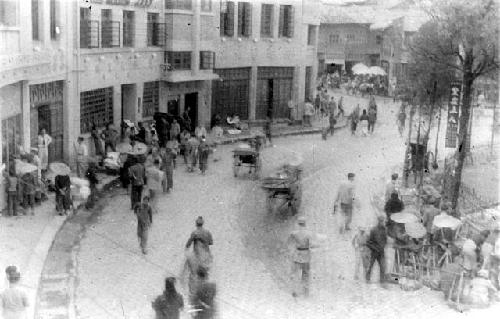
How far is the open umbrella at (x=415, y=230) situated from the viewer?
14.1 m

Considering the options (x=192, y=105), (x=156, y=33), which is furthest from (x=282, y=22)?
(x=156, y=33)

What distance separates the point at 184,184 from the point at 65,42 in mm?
5509

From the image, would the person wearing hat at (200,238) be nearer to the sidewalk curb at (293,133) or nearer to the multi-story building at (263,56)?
the sidewalk curb at (293,133)

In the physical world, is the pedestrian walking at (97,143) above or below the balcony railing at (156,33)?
below

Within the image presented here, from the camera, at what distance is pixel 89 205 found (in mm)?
19188

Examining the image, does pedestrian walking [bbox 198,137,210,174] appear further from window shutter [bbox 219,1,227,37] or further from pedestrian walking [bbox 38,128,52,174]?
window shutter [bbox 219,1,227,37]

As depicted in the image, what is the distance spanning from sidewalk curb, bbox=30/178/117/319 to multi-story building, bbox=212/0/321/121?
19.5m

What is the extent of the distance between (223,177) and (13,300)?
1438cm

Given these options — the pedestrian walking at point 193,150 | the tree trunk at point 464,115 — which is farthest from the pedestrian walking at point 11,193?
the tree trunk at point 464,115

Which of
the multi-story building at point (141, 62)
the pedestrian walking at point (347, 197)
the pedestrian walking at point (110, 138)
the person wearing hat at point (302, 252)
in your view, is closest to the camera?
the person wearing hat at point (302, 252)

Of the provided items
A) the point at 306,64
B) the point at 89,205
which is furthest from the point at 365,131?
the point at 89,205

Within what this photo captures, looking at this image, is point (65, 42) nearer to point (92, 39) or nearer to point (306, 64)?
point (92, 39)

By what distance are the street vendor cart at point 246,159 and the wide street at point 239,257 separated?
0.46 metres

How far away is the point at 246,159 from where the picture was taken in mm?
24375
